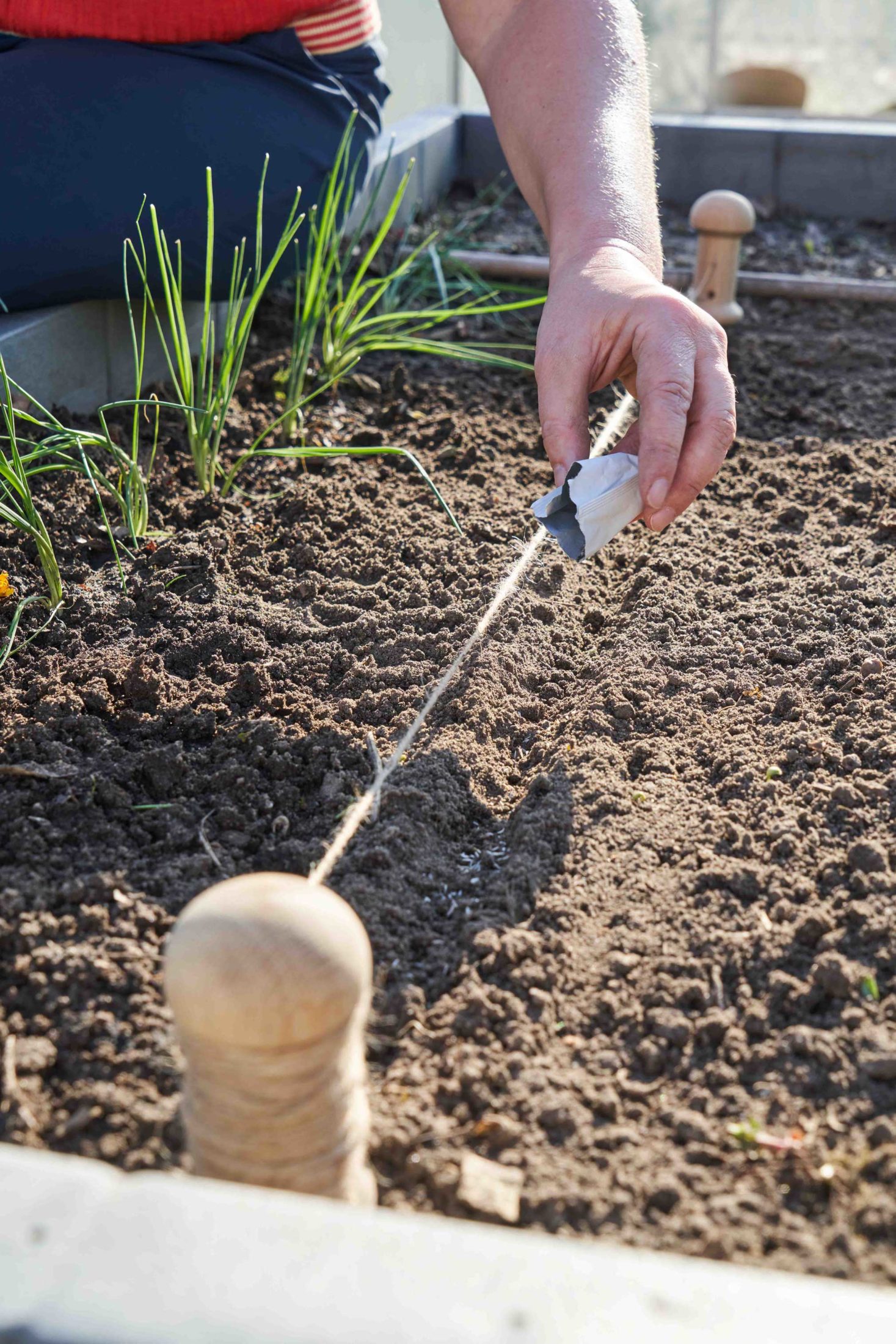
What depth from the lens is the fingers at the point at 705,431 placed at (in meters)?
1.41

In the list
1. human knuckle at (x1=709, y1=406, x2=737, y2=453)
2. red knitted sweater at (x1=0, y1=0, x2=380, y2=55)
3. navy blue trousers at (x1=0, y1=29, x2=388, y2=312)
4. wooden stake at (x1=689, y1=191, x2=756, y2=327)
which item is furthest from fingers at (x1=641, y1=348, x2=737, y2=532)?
wooden stake at (x1=689, y1=191, x2=756, y2=327)

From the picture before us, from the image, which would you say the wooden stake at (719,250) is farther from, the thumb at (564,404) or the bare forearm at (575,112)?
the thumb at (564,404)

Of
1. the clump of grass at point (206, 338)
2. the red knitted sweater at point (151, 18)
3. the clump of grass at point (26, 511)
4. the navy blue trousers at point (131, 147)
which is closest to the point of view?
the clump of grass at point (26, 511)

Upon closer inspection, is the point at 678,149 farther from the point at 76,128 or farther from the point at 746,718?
the point at 746,718

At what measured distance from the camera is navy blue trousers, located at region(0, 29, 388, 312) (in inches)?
76.1

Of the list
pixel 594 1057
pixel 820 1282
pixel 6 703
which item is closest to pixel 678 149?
pixel 6 703

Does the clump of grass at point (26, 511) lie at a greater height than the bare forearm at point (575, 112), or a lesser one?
lesser

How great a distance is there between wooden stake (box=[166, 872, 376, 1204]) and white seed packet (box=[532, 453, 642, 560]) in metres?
A: 0.74

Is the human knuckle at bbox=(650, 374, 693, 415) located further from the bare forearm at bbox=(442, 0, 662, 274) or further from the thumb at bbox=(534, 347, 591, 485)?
the bare forearm at bbox=(442, 0, 662, 274)

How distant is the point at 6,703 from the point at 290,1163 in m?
0.83

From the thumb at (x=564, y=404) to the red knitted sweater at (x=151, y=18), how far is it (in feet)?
3.59

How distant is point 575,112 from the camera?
5.65 ft

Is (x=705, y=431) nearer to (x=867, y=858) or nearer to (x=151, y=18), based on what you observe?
(x=867, y=858)

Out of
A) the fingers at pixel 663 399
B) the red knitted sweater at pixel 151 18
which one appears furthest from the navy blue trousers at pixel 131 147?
the fingers at pixel 663 399
